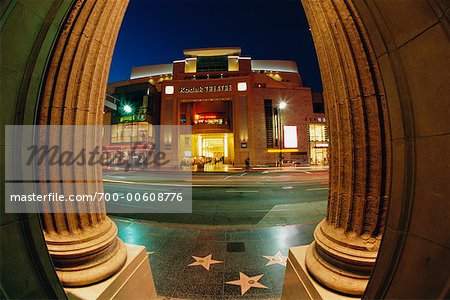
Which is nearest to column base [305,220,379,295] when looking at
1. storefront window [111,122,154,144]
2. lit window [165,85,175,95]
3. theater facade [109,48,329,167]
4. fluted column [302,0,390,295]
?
fluted column [302,0,390,295]

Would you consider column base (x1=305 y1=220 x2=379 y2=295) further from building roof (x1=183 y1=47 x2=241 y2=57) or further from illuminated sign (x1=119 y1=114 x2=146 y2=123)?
building roof (x1=183 y1=47 x2=241 y2=57)

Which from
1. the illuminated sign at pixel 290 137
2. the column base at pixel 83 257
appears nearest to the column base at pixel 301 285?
the column base at pixel 83 257

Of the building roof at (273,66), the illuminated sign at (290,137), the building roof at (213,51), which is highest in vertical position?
the building roof at (213,51)

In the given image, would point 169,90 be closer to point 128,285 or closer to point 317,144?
point 317,144

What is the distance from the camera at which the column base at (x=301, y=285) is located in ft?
6.20

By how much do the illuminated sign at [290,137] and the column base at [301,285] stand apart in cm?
4032

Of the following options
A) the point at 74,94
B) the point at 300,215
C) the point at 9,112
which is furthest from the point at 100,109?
the point at 300,215

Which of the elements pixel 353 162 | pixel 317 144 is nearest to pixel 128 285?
pixel 353 162

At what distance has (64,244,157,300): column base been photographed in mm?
1914

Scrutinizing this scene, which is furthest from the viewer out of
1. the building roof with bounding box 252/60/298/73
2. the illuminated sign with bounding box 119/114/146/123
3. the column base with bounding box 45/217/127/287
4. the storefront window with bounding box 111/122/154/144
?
the building roof with bounding box 252/60/298/73

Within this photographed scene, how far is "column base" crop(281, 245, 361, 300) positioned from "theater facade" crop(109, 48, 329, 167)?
121 feet

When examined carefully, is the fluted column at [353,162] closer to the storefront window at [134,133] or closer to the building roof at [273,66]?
the storefront window at [134,133]

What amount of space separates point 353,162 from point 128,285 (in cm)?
289

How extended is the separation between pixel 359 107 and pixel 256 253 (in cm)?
370
